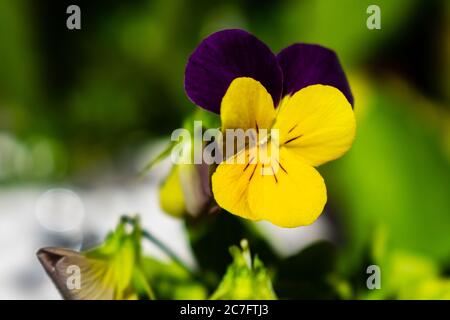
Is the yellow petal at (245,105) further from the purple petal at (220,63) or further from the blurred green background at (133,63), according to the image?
the blurred green background at (133,63)

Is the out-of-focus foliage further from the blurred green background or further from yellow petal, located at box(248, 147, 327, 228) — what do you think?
the blurred green background

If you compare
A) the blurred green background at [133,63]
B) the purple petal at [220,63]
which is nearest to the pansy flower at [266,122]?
the purple petal at [220,63]

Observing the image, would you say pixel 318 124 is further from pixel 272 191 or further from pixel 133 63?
pixel 133 63

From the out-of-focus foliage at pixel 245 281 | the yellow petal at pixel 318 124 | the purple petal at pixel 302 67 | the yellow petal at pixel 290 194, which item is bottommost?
the out-of-focus foliage at pixel 245 281

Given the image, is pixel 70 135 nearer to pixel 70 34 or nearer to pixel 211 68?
pixel 70 34

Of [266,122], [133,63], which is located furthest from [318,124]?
[133,63]

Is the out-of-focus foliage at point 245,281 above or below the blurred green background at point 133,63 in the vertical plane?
below

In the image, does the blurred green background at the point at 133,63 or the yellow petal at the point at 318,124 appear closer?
the yellow petal at the point at 318,124

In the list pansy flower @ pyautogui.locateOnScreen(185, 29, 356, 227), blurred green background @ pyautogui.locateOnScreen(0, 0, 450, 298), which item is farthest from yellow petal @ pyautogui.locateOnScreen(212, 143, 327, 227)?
blurred green background @ pyautogui.locateOnScreen(0, 0, 450, 298)
